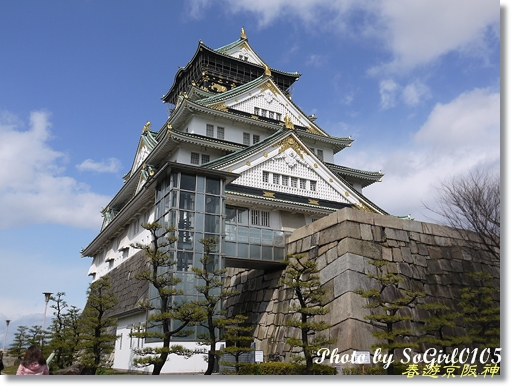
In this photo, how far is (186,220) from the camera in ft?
51.7

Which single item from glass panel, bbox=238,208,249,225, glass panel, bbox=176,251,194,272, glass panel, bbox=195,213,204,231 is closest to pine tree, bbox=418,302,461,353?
glass panel, bbox=176,251,194,272

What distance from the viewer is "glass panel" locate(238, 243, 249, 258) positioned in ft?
55.6

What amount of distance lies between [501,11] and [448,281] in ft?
30.8

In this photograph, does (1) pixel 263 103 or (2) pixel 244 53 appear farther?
(2) pixel 244 53

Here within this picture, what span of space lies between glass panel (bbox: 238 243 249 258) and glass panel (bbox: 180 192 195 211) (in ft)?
8.06

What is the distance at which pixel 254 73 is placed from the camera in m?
34.1

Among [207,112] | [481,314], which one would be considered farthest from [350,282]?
[207,112]

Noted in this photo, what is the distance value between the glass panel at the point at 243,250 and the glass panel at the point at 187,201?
8.06 ft

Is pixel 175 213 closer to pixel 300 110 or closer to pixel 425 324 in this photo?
pixel 425 324

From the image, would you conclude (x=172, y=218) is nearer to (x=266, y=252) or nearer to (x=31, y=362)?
(x=266, y=252)

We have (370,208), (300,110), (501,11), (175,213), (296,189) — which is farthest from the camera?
(300,110)

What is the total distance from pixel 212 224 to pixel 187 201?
1236mm

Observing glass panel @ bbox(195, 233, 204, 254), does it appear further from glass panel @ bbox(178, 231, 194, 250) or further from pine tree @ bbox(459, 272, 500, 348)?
pine tree @ bbox(459, 272, 500, 348)

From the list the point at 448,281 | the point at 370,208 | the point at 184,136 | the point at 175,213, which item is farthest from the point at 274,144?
the point at 448,281
